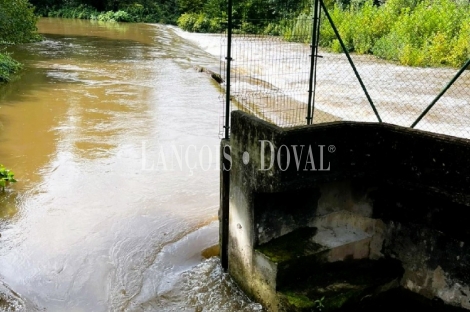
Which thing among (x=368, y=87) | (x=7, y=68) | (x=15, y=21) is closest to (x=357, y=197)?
(x=368, y=87)

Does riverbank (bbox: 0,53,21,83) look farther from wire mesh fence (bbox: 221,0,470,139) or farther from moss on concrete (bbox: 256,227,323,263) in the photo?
moss on concrete (bbox: 256,227,323,263)

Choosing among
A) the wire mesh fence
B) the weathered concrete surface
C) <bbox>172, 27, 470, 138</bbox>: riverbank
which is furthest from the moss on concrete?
<bbox>172, 27, 470, 138</bbox>: riverbank

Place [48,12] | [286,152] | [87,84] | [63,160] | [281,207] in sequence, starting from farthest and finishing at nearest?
1. [48,12]
2. [87,84]
3. [63,160]
4. [281,207]
5. [286,152]

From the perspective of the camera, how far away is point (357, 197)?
502cm

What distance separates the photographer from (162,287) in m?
5.27

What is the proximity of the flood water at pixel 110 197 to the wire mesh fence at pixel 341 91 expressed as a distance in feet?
5.27

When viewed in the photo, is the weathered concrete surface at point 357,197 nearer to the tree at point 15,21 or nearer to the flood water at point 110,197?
the flood water at point 110,197

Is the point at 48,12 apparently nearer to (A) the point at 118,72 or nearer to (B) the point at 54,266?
(A) the point at 118,72

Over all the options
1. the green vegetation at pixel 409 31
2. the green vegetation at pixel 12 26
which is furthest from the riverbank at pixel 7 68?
the green vegetation at pixel 409 31

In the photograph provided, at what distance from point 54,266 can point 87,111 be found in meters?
7.29

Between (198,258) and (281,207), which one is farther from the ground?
(281,207)

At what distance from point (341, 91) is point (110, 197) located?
8846 millimetres

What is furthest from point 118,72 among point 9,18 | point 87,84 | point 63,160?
point 63,160

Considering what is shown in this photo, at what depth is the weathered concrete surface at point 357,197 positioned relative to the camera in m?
4.41
